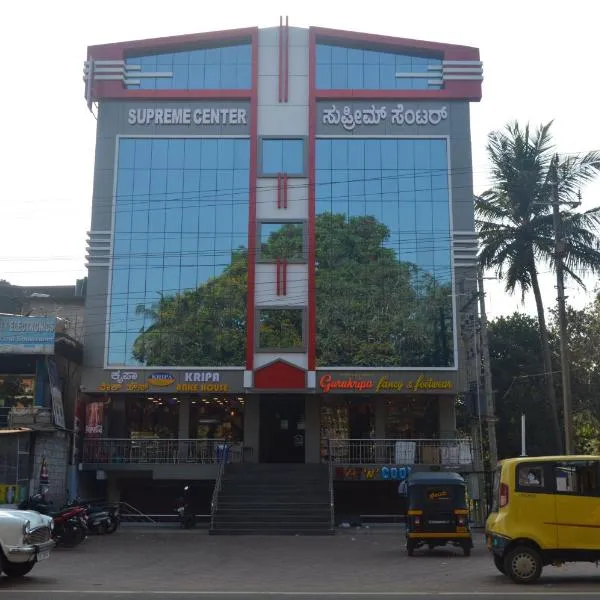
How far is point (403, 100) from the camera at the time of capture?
33719 mm

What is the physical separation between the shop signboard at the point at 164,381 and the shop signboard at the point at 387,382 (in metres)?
3.47

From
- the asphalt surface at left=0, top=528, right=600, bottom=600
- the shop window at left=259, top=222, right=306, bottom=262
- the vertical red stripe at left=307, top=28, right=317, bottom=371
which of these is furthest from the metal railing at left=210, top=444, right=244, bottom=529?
the shop window at left=259, top=222, right=306, bottom=262

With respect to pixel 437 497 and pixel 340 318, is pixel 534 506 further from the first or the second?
pixel 340 318

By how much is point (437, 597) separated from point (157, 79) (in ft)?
89.0

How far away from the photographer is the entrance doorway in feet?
109

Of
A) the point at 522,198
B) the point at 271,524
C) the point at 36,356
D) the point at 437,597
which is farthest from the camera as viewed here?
the point at 522,198

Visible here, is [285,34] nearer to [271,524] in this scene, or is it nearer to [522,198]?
[522,198]

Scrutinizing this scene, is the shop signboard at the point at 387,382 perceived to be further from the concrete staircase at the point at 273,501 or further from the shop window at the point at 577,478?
the shop window at the point at 577,478

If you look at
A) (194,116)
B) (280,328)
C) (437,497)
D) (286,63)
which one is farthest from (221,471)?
(286,63)

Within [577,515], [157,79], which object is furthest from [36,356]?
[577,515]

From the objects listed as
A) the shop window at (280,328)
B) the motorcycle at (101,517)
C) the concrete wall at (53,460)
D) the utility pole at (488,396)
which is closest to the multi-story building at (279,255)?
the shop window at (280,328)

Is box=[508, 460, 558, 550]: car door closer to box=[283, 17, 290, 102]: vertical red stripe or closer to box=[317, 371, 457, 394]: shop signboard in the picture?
box=[317, 371, 457, 394]: shop signboard

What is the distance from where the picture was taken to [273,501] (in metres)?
27.5

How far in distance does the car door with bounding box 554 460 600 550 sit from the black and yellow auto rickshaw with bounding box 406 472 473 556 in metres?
5.52
